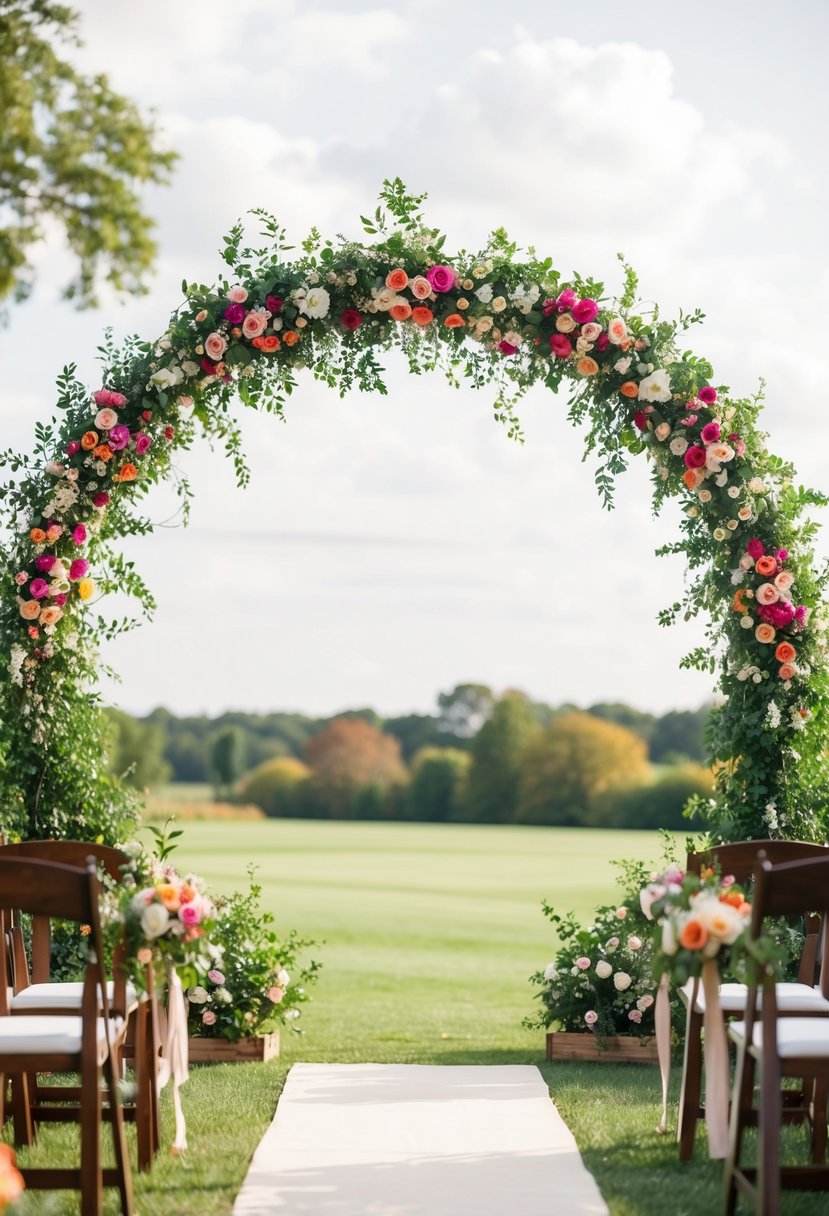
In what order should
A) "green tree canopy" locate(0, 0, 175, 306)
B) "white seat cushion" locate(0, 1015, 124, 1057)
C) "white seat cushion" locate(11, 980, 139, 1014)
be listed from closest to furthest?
"white seat cushion" locate(0, 1015, 124, 1057), "white seat cushion" locate(11, 980, 139, 1014), "green tree canopy" locate(0, 0, 175, 306)

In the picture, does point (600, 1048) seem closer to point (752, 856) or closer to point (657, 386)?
point (752, 856)

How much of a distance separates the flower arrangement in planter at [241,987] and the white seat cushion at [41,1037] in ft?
7.25

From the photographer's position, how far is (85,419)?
6.59 meters

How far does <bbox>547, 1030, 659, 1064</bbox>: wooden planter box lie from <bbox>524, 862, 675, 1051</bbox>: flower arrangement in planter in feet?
0.09

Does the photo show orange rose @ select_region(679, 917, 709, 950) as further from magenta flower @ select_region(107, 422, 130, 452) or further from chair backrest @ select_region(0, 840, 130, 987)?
magenta flower @ select_region(107, 422, 130, 452)

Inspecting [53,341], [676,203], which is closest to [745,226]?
[676,203]

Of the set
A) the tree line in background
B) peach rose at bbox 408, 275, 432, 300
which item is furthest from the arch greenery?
the tree line in background

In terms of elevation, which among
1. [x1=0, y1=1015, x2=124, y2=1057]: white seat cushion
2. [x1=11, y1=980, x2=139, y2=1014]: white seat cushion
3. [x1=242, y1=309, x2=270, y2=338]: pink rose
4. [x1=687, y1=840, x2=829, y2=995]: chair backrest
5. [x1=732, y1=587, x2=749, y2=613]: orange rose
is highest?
[x1=242, y1=309, x2=270, y2=338]: pink rose

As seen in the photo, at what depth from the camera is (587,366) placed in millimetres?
6301

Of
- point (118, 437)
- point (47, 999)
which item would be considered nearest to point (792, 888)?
point (47, 999)

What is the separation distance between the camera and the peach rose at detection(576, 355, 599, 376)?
6.30 m

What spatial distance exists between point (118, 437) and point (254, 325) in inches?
32.9

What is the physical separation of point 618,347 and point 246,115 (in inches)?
119

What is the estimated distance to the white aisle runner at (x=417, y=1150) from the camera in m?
3.94
